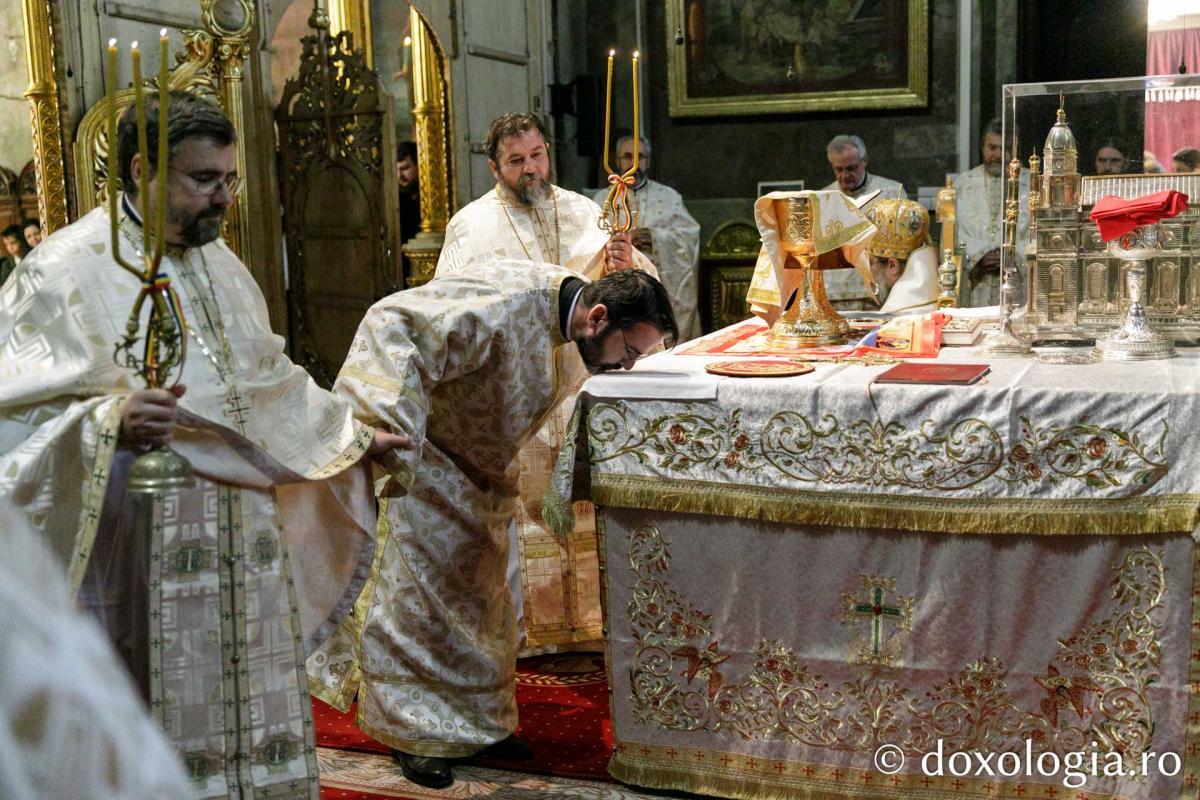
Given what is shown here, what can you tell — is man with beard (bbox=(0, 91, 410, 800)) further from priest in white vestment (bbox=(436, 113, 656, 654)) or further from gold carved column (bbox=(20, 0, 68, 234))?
gold carved column (bbox=(20, 0, 68, 234))

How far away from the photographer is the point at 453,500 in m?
3.42

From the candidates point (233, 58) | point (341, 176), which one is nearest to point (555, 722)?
point (233, 58)

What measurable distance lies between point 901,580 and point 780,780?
59cm

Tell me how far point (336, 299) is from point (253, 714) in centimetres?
447

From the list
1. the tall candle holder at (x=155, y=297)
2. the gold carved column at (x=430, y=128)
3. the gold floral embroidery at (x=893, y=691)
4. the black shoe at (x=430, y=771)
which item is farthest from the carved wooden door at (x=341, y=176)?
the tall candle holder at (x=155, y=297)

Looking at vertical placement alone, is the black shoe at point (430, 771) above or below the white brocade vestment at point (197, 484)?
below

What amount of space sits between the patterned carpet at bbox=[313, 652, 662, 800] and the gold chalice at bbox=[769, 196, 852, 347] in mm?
1235

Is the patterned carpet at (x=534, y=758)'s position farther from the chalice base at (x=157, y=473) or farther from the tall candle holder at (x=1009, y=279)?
the chalice base at (x=157, y=473)

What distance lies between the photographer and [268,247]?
666cm

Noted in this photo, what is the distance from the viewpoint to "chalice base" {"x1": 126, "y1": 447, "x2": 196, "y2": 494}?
6.75ft

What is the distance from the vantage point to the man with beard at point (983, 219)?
6453 millimetres

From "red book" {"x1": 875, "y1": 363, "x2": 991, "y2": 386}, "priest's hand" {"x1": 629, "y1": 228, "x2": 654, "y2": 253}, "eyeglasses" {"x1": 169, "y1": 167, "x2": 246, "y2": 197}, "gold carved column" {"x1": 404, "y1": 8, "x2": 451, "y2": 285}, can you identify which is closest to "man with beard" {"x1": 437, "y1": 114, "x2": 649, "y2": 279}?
"red book" {"x1": 875, "y1": 363, "x2": 991, "y2": 386}

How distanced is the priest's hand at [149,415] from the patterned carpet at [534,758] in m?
1.52

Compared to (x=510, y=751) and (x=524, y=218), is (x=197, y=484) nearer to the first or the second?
(x=510, y=751)
